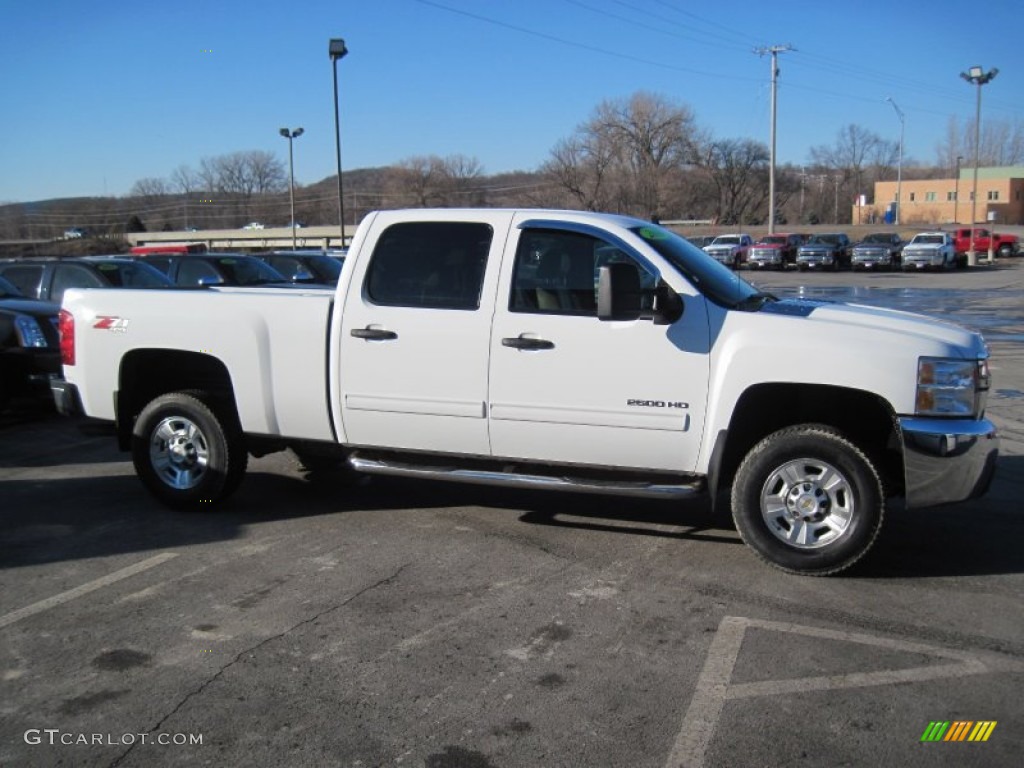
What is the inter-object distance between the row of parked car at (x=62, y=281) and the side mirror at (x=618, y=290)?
363 centimetres

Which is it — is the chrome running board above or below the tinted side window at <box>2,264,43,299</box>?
below

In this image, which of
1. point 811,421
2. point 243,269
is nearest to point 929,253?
point 243,269

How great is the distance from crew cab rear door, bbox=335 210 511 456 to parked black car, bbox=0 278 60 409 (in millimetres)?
5247

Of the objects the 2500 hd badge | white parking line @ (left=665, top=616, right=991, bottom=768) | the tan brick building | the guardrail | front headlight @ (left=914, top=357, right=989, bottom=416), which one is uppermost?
the tan brick building

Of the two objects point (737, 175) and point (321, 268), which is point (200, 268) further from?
point (737, 175)

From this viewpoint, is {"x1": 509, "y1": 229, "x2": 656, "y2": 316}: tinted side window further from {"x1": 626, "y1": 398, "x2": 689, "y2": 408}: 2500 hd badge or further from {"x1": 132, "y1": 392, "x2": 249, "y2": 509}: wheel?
{"x1": 132, "y1": 392, "x2": 249, "y2": 509}: wheel

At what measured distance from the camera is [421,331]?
552 cm

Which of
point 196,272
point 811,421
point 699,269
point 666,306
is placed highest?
point 196,272

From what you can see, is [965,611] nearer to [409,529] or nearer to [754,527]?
[754,527]

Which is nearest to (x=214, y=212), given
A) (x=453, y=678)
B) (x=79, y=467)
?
(x=79, y=467)

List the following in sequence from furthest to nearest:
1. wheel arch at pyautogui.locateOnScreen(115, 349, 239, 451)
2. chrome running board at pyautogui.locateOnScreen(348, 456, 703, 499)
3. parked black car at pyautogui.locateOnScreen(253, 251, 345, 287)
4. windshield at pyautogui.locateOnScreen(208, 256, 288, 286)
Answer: parked black car at pyautogui.locateOnScreen(253, 251, 345, 287) → windshield at pyautogui.locateOnScreen(208, 256, 288, 286) → wheel arch at pyautogui.locateOnScreen(115, 349, 239, 451) → chrome running board at pyautogui.locateOnScreen(348, 456, 703, 499)

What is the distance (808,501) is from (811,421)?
1.68 ft

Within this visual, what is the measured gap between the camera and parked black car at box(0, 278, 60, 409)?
939 centimetres

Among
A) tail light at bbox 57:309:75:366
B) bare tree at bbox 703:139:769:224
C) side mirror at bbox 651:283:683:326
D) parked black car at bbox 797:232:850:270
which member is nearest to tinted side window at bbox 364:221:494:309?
side mirror at bbox 651:283:683:326
